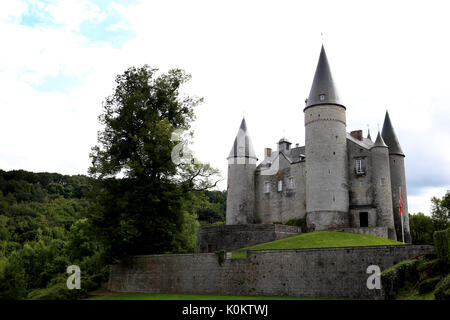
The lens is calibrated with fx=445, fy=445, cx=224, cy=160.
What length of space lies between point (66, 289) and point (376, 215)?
25.2 metres

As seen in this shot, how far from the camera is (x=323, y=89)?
39812 mm

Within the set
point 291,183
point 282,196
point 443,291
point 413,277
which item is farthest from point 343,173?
point 443,291

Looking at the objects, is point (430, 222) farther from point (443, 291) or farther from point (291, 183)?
point (443, 291)

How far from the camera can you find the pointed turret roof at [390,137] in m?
40.4

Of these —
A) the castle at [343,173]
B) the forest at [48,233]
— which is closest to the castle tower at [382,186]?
the castle at [343,173]

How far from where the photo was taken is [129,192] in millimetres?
29625

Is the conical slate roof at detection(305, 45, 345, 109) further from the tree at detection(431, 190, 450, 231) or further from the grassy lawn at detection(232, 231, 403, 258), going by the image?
the tree at detection(431, 190, 450, 231)

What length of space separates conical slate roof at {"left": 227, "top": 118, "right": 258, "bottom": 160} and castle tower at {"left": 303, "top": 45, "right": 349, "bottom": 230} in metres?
8.19

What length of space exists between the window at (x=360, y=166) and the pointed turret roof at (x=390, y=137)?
308cm

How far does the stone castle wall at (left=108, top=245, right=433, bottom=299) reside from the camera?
20.5 meters

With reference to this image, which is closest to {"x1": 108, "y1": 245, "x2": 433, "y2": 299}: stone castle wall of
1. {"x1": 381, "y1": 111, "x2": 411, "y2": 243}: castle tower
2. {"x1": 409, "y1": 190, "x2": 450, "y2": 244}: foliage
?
{"x1": 381, "y1": 111, "x2": 411, "y2": 243}: castle tower

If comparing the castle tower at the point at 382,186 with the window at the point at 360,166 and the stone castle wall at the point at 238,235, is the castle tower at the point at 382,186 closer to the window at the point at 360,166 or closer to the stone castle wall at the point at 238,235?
the window at the point at 360,166
